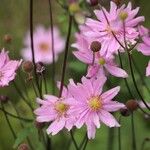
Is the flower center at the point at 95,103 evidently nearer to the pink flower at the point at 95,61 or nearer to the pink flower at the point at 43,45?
the pink flower at the point at 95,61

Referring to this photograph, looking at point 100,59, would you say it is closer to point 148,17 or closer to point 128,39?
point 128,39

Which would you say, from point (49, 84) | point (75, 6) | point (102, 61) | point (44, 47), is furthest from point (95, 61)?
point (44, 47)

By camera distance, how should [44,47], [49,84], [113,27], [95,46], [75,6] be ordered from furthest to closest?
[44,47]
[49,84]
[75,6]
[113,27]
[95,46]

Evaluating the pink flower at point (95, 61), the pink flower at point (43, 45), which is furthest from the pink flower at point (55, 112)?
the pink flower at point (43, 45)

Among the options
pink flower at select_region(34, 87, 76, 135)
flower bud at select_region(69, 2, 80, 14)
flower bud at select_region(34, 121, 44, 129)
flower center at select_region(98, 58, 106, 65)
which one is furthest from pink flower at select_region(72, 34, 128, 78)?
flower bud at select_region(69, 2, 80, 14)

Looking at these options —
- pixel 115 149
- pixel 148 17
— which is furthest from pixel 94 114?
pixel 148 17

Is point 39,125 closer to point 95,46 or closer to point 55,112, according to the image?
point 55,112

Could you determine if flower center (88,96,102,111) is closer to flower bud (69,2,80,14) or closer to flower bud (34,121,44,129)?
flower bud (34,121,44,129)
